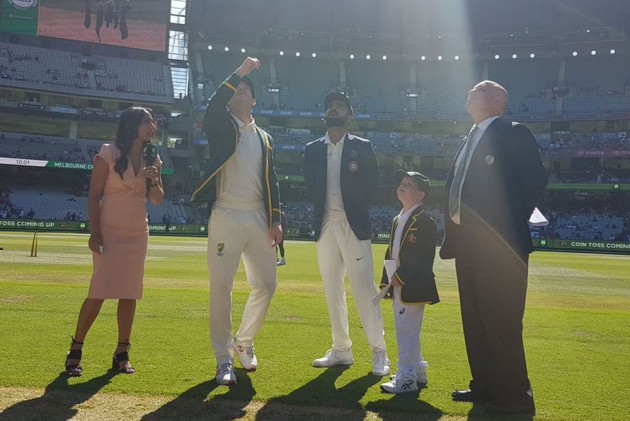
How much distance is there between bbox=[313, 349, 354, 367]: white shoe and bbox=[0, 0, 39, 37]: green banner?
55.7 m

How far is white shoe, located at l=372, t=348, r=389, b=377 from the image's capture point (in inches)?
224

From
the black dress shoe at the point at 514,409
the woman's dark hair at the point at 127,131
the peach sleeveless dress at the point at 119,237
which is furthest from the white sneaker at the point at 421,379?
the woman's dark hair at the point at 127,131

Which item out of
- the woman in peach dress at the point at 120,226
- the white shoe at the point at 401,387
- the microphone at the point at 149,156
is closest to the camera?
the white shoe at the point at 401,387

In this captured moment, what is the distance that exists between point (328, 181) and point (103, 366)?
2.65 m

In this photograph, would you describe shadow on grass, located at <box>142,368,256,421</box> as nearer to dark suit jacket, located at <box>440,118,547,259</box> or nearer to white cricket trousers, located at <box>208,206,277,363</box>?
white cricket trousers, located at <box>208,206,277,363</box>

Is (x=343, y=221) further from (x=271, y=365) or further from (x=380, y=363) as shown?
(x=271, y=365)

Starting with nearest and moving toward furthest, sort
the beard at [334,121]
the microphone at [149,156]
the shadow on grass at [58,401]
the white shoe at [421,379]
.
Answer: the shadow on grass at [58,401]
the white shoe at [421,379]
the microphone at [149,156]
the beard at [334,121]

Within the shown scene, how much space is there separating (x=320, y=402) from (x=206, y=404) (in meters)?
0.83

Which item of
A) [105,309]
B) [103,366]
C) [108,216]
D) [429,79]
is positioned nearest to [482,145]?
[108,216]

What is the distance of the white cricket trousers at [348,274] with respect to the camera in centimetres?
589

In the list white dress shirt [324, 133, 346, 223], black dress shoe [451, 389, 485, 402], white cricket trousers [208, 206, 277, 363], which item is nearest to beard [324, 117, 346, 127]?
white dress shirt [324, 133, 346, 223]

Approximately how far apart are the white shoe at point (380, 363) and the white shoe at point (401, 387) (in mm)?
599

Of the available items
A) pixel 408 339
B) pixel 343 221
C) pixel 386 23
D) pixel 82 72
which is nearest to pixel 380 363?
pixel 408 339

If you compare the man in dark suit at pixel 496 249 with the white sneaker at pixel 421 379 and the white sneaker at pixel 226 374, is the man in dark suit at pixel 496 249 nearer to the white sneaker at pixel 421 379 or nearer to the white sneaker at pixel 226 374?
the white sneaker at pixel 421 379
